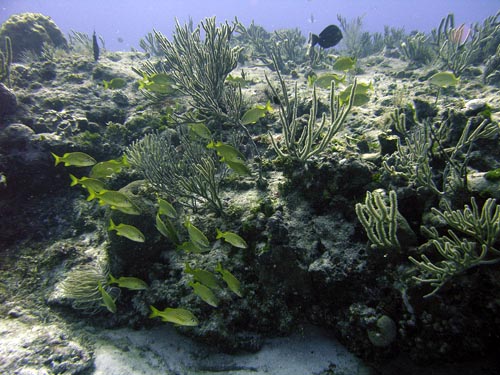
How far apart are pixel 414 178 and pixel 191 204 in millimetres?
2981

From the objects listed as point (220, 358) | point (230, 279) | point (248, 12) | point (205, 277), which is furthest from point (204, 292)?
point (248, 12)

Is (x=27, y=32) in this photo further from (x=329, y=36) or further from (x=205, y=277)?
(x=205, y=277)

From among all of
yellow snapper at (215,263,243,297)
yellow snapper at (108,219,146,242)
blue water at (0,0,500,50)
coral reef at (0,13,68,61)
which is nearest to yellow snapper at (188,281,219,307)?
yellow snapper at (215,263,243,297)

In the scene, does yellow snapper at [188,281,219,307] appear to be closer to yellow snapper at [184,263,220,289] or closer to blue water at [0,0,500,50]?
yellow snapper at [184,263,220,289]

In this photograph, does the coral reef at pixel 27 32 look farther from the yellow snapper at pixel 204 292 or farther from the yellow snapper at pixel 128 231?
the yellow snapper at pixel 204 292

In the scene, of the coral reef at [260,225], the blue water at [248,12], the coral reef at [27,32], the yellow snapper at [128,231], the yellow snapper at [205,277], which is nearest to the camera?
the coral reef at [260,225]

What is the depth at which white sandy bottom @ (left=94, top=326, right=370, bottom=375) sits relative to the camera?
290cm

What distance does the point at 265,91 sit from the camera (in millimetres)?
6605

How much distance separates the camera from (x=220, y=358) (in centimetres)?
315

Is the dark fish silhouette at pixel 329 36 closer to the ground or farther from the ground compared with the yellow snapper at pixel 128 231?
farther from the ground

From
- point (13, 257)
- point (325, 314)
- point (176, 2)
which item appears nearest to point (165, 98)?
point (13, 257)

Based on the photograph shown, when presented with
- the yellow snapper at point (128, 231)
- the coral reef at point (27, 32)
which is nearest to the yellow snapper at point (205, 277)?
the yellow snapper at point (128, 231)

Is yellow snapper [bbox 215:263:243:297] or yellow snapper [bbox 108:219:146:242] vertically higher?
yellow snapper [bbox 108:219:146:242]

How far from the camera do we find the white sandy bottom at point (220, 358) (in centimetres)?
290
